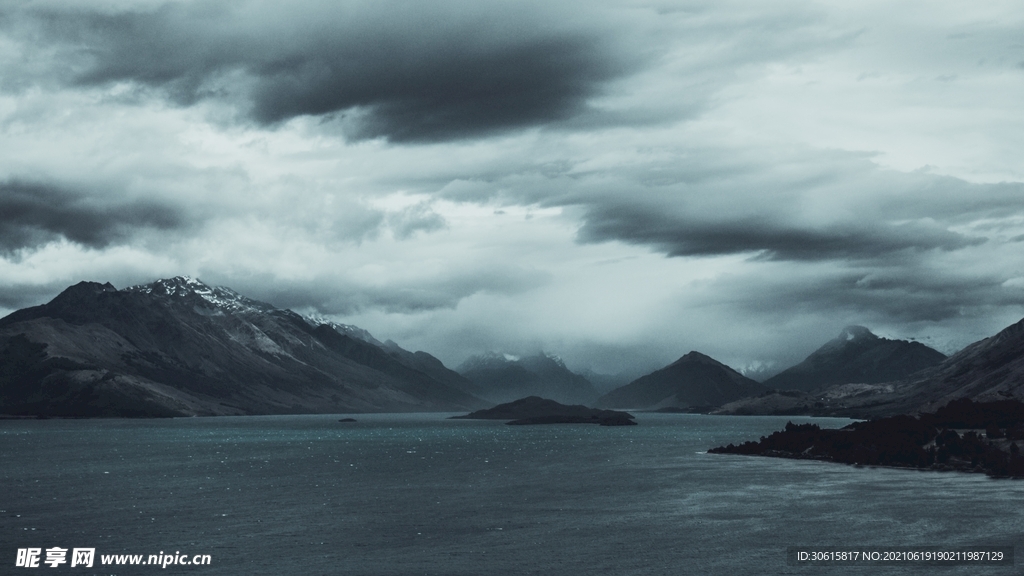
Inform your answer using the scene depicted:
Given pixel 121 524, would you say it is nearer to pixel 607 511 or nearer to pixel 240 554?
→ pixel 240 554

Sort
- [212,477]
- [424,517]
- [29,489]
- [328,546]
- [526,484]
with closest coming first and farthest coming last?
[328,546] < [424,517] < [29,489] < [526,484] < [212,477]

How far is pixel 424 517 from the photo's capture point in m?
127

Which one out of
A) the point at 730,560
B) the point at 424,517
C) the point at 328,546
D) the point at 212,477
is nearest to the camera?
the point at 730,560

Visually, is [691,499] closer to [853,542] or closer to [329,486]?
[853,542]

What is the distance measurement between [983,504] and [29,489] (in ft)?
511

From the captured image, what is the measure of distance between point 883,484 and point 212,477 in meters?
130

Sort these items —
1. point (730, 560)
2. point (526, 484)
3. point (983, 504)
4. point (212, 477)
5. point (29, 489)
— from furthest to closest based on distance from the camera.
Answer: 1. point (212, 477)
2. point (526, 484)
3. point (29, 489)
4. point (983, 504)
5. point (730, 560)

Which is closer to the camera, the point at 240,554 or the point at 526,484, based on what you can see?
the point at 240,554

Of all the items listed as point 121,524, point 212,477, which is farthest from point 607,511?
point 212,477

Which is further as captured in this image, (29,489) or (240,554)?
(29,489)

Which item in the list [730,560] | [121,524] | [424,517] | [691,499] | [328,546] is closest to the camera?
[730,560]

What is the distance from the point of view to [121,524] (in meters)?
119

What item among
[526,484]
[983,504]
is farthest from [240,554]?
[983,504]

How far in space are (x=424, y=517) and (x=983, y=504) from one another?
269ft
